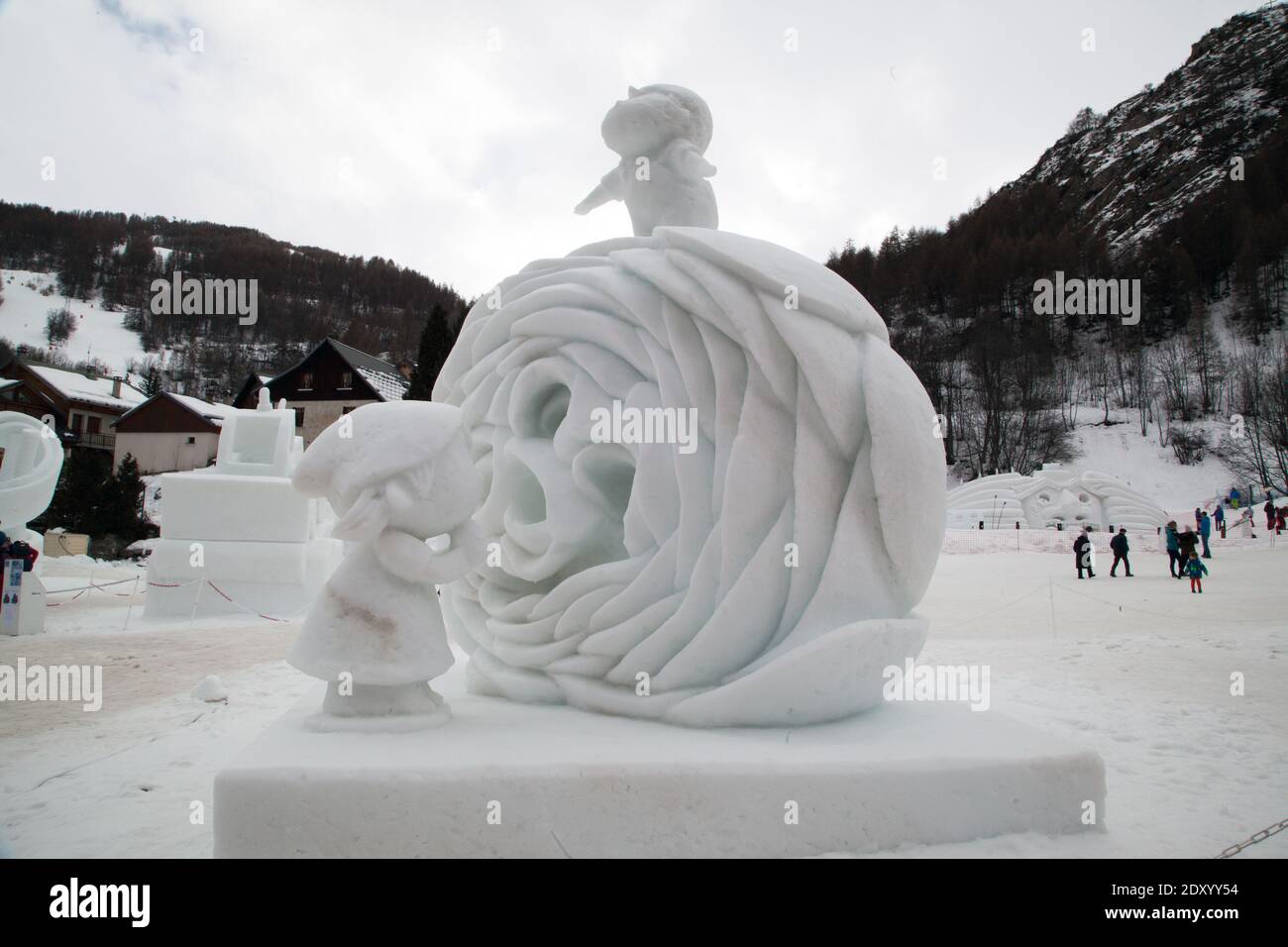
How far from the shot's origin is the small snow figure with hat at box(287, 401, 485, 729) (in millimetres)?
2906

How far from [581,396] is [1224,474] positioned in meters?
40.1

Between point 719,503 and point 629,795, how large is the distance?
4.27ft

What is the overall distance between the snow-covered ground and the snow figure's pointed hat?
5.13ft

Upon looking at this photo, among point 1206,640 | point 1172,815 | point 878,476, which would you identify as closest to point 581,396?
point 878,476

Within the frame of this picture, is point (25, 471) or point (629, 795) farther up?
point (25, 471)

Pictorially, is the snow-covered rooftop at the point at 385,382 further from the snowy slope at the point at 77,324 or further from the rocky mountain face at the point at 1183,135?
the rocky mountain face at the point at 1183,135

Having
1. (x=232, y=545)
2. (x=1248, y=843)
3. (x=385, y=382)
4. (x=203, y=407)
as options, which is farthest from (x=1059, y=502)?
(x=203, y=407)

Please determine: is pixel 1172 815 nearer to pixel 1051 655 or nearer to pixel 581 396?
pixel 581 396

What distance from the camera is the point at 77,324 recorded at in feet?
200

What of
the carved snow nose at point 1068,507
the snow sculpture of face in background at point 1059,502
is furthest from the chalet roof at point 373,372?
the carved snow nose at point 1068,507

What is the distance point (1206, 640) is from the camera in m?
7.52

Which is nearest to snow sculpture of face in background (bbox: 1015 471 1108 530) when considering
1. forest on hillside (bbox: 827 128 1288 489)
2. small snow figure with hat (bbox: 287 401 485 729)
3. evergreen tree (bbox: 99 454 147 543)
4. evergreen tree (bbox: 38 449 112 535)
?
forest on hillside (bbox: 827 128 1288 489)

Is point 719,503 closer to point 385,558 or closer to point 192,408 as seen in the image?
point 385,558

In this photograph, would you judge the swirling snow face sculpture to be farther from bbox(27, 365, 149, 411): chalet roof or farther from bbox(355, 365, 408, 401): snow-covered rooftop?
bbox(27, 365, 149, 411): chalet roof
